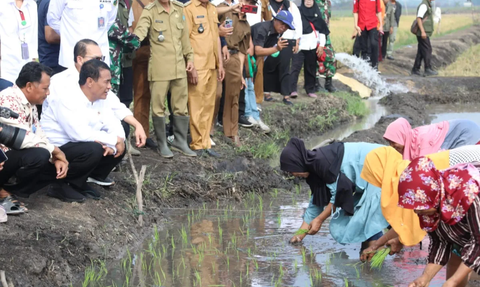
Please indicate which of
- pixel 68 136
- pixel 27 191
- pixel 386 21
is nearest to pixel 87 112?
pixel 68 136

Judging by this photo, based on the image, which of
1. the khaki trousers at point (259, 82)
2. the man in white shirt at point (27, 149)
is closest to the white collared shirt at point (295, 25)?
the khaki trousers at point (259, 82)

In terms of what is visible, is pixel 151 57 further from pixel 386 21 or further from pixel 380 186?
pixel 386 21

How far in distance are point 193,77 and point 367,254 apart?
3363mm

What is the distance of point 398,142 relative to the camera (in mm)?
6078

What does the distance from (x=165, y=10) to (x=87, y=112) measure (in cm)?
202

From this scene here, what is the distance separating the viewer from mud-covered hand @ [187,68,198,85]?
8.18m

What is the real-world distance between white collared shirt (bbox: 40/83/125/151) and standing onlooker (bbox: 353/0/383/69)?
9.47 metres

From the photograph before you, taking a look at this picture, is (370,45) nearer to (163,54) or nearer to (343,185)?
(163,54)

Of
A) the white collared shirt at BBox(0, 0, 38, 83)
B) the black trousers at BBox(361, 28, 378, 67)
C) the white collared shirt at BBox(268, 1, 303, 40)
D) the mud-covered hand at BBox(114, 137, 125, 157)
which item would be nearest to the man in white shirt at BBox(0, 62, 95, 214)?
the mud-covered hand at BBox(114, 137, 125, 157)

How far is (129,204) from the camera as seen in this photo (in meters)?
6.71

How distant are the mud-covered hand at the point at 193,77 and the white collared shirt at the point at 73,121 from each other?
203cm

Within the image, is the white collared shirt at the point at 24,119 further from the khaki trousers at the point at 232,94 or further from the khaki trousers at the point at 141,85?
the khaki trousers at the point at 232,94

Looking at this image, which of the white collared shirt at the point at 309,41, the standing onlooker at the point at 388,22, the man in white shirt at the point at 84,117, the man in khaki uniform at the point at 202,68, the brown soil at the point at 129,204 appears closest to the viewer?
the brown soil at the point at 129,204

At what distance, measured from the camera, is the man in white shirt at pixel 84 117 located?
19.9ft
